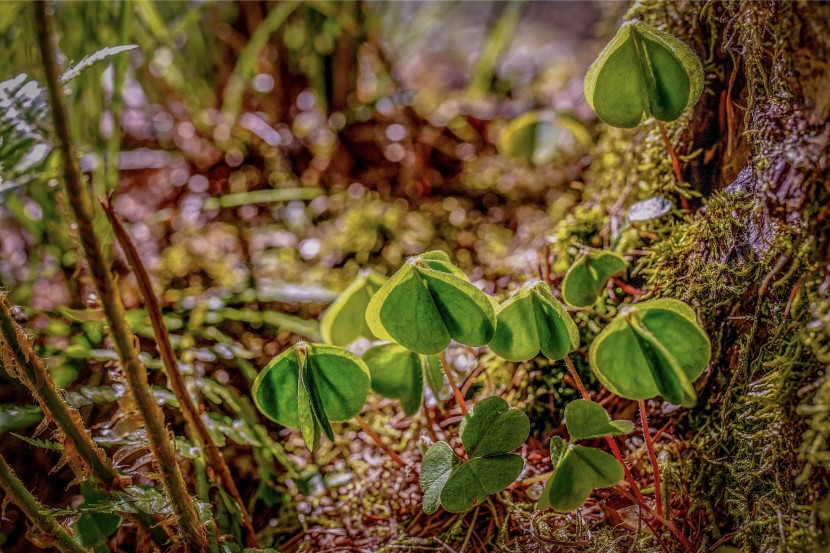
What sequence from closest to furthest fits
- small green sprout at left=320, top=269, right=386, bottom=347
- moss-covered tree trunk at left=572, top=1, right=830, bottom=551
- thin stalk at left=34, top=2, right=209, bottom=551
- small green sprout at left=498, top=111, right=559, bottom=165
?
thin stalk at left=34, top=2, right=209, bottom=551, moss-covered tree trunk at left=572, top=1, right=830, bottom=551, small green sprout at left=320, top=269, right=386, bottom=347, small green sprout at left=498, top=111, right=559, bottom=165

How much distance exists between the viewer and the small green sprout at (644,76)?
63 cm

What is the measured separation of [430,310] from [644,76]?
34 cm

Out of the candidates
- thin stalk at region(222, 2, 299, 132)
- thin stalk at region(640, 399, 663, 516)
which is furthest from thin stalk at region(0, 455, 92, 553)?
thin stalk at region(222, 2, 299, 132)

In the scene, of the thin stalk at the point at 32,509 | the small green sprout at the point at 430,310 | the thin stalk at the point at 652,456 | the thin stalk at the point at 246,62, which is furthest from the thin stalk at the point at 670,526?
the thin stalk at the point at 246,62

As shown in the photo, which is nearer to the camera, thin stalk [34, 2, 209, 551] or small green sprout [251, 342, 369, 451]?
thin stalk [34, 2, 209, 551]

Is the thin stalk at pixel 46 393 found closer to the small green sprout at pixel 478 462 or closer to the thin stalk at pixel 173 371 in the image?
the thin stalk at pixel 173 371

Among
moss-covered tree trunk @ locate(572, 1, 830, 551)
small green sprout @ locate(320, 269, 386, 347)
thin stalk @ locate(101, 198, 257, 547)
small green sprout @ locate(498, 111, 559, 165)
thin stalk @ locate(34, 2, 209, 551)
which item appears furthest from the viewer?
small green sprout @ locate(498, 111, 559, 165)

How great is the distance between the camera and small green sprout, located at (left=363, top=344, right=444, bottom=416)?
74 centimetres

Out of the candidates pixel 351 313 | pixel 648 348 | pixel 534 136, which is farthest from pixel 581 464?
pixel 534 136

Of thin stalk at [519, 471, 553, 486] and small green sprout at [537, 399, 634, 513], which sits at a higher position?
small green sprout at [537, 399, 634, 513]

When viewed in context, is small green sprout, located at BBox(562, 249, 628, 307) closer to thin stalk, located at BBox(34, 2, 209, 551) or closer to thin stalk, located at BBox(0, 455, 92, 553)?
thin stalk, located at BBox(34, 2, 209, 551)

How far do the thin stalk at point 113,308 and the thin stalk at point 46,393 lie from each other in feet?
0.27

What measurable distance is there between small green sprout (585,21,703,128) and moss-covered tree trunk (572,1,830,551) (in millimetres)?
73

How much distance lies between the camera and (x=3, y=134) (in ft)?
2.09
